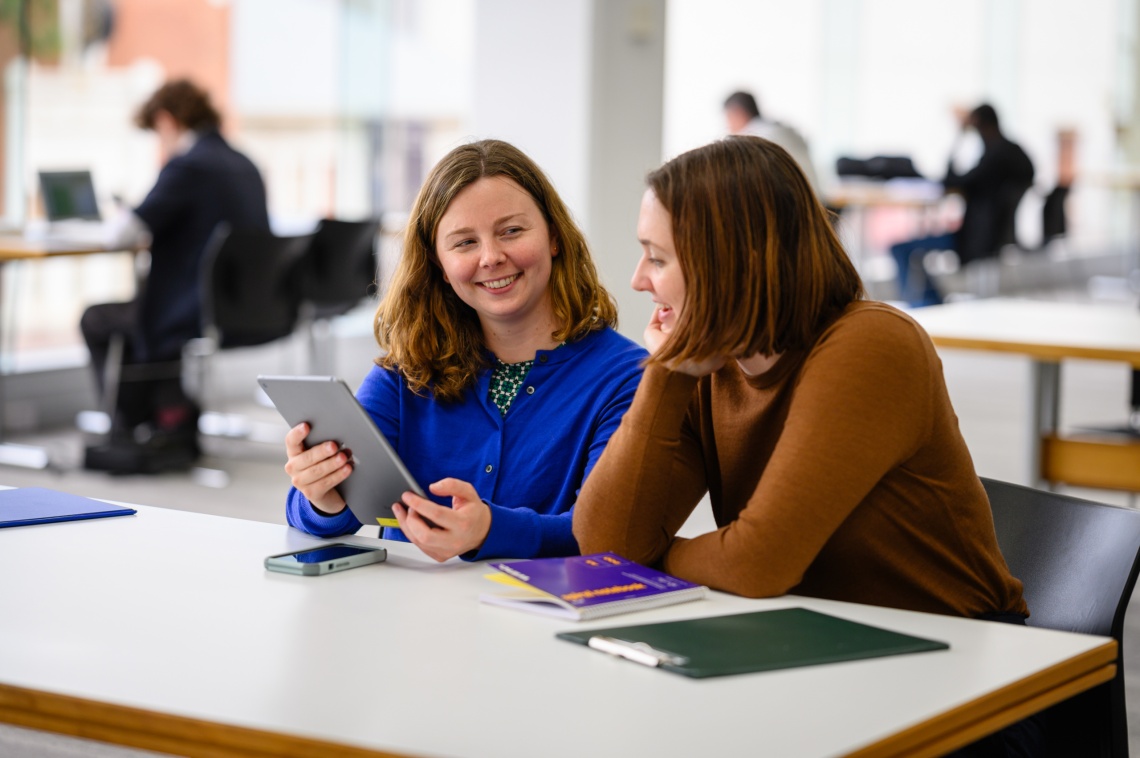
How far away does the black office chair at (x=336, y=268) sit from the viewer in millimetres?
5688

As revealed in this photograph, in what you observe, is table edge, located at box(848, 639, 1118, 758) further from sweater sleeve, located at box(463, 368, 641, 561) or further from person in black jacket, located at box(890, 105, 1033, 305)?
person in black jacket, located at box(890, 105, 1033, 305)

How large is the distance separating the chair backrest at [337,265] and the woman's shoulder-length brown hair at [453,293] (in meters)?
3.66

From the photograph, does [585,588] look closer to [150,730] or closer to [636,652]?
[636,652]

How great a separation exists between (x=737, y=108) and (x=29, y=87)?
3.32m

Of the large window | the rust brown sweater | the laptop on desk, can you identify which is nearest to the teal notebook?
the rust brown sweater

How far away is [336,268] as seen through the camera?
577 centimetres

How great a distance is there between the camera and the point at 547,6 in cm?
493

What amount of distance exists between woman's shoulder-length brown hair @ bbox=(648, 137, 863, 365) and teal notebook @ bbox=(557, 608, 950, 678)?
33cm

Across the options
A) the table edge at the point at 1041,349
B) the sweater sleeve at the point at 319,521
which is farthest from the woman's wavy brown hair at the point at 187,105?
the sweater sleeve at the point at 319,521

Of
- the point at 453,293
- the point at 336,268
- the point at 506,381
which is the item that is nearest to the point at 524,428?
the point at 506,381

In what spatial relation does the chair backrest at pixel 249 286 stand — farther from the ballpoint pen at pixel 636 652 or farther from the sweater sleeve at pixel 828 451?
the ballpoint pen at pixel 636 652

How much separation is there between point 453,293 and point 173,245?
3426 millimetres

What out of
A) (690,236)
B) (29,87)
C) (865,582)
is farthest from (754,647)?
(29,87)

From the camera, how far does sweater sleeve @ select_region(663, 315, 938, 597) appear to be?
4.90 ft
